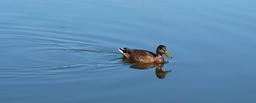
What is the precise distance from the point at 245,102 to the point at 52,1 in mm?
8471

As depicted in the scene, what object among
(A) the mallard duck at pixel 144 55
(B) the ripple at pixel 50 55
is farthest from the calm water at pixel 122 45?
(A) the mallard duck at pixel 144 55

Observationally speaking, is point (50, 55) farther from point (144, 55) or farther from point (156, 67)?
point (156, 67)

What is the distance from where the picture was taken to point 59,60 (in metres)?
13.4

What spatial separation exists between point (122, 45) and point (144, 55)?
3.35 ft

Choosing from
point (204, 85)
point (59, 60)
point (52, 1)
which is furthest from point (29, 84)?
point (52, 1)

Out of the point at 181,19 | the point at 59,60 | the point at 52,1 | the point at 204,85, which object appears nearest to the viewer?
the point at 204,85

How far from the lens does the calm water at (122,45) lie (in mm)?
11570

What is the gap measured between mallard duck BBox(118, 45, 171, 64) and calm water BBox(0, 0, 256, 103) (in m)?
0.24

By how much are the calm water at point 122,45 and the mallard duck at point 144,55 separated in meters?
0.24

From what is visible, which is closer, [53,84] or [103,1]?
[53,84]

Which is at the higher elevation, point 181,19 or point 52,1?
point 52,1

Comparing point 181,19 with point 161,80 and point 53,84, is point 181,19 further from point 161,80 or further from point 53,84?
point 53,84

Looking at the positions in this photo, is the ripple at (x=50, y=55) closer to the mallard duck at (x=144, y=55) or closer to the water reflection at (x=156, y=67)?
the mallard duck at (x=144, y=55)

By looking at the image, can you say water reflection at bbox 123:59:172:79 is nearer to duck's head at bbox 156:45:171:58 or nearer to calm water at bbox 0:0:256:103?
calm water at bbox 0:0:256:103
